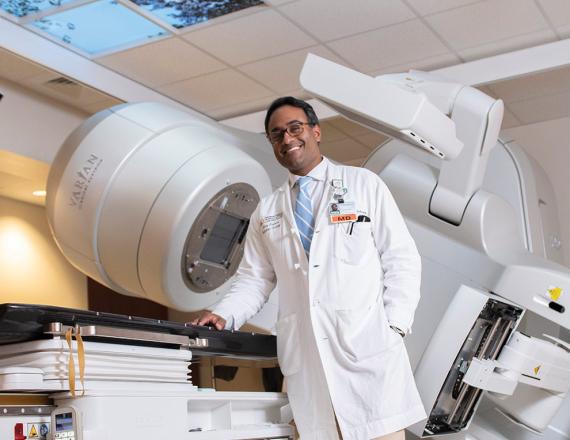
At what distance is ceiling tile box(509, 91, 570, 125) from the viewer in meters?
4.88

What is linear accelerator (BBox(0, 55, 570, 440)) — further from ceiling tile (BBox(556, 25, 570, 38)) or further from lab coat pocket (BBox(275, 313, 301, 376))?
ceiling tile (BBox(556, 25, 570, 38))

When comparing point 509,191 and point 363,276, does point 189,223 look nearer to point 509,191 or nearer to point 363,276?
point 363,276

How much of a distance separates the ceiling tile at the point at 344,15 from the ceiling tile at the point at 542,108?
144 cm

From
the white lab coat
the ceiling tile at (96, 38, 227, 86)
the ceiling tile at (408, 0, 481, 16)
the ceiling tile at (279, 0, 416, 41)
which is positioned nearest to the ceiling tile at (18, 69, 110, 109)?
the ceiling tile at (96, 38, 227, 86)

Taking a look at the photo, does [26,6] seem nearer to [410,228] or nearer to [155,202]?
[155,202]

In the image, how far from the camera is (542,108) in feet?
16.6

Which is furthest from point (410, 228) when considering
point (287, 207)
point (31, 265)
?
point (31, 265)

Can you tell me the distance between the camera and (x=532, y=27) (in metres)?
3.95

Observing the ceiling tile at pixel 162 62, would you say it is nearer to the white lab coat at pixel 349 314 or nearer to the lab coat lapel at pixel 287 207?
the lab coat lapel at pixel 287 207

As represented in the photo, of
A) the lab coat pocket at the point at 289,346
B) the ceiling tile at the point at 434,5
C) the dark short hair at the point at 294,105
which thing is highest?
the ceiling tile at the point at 434,5

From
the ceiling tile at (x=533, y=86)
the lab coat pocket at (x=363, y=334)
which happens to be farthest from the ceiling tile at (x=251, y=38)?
the lab coat pocket at (x=363, y=334)

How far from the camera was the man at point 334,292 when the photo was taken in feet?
6.10

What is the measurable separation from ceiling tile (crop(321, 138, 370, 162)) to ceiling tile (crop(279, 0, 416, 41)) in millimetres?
1593

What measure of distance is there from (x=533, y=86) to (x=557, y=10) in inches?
33.9
